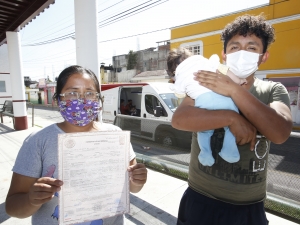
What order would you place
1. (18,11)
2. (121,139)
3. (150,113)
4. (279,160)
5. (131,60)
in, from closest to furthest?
1. (121,139)
2. (279,160)
3. (18,11)
4. (150,113)
5. (131,60)

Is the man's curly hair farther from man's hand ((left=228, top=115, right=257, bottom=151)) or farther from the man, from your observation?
man's hand ((left=228, top=115, right=257, bottom=151))

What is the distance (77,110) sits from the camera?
1195mm

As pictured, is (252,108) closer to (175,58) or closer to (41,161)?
(41,161)

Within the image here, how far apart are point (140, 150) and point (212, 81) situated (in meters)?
3.46

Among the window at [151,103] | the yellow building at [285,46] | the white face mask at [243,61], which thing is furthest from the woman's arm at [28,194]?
the yellow building at [285,46]

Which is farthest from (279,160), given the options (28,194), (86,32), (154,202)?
Result: (86,32)

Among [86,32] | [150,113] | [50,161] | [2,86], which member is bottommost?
[150,113]

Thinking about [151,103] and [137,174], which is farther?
[151,103]

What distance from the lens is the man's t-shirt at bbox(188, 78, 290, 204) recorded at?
3.85ft

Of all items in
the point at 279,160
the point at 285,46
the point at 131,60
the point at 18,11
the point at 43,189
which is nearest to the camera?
the point at 43,189

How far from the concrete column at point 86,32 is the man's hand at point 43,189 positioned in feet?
7.53

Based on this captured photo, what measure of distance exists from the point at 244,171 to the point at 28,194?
119cm

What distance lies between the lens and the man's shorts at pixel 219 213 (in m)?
1.18

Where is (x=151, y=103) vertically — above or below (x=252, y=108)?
below
